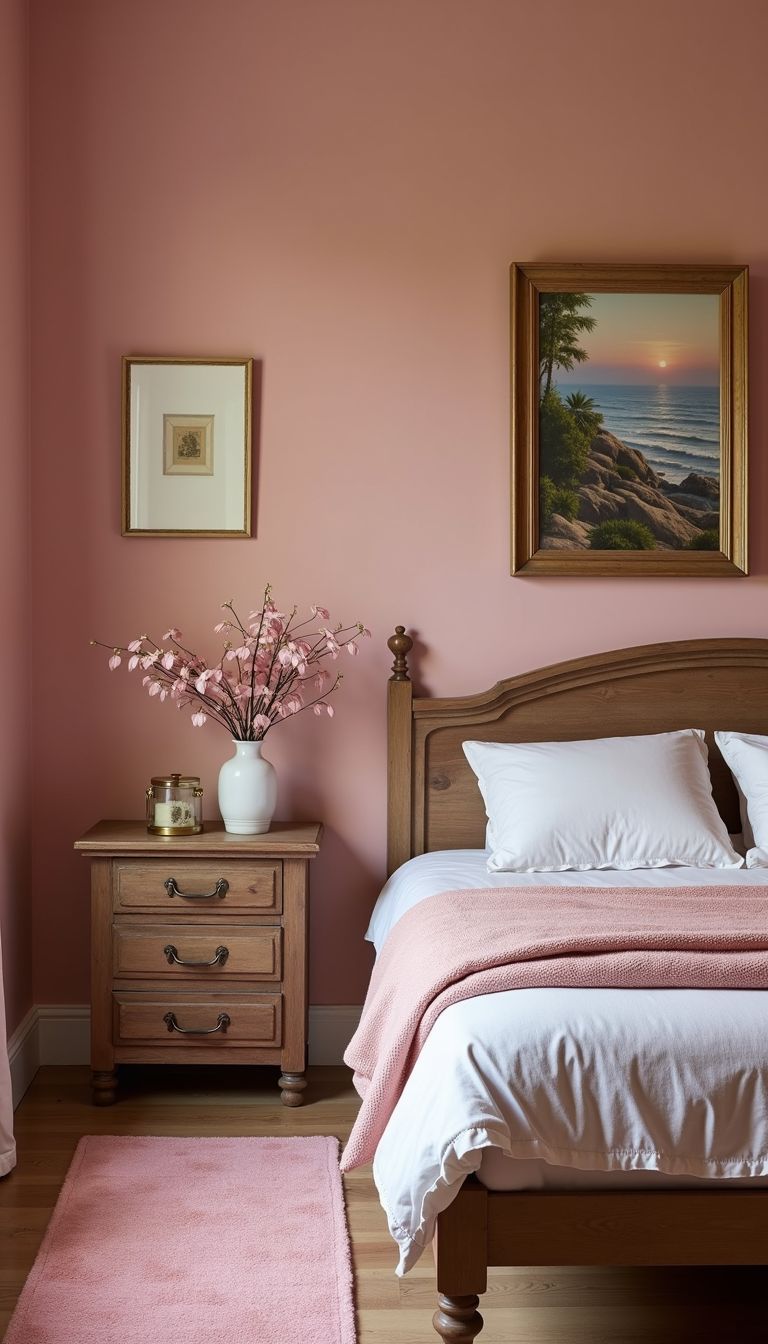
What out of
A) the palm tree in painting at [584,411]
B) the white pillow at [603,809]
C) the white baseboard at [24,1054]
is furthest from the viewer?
the palm tree in painting at [584,411]

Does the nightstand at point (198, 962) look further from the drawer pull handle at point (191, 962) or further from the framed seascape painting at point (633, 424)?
the framed seascape painting at point (633, 424)

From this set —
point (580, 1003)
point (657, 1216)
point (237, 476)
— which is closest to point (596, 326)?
point (237, 476)

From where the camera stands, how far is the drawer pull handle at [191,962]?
3.02 meters

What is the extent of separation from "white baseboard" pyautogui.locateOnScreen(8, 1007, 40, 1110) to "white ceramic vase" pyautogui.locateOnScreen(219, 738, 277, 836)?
2.57ft

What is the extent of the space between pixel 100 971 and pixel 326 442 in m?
1.57

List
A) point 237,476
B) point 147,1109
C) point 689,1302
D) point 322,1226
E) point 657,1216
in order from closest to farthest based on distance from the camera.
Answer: point 657,1216
point 689,1302
point 322,1226
point 147,1109
point 237,476

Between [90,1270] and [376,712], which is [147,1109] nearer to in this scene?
[90,1270]

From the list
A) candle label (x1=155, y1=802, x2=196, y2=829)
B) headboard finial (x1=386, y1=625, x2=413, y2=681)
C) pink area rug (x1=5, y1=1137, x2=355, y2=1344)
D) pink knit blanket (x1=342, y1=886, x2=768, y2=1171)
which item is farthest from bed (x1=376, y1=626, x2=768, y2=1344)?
pink area rug (x1=5, y1=1137, x2=355, y2=1344)

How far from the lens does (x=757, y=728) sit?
3387mm

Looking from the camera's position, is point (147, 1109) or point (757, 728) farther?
point (757, 728)

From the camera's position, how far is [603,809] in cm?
300

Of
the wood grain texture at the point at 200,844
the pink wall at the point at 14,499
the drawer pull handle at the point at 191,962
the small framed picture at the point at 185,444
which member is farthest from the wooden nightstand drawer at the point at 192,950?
the small framed picture at the point at 185,444

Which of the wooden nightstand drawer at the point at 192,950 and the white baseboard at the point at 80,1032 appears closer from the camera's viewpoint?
the wooden nightstand drawer at the point at 192,950

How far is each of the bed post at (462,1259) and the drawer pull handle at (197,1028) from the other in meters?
1.33
